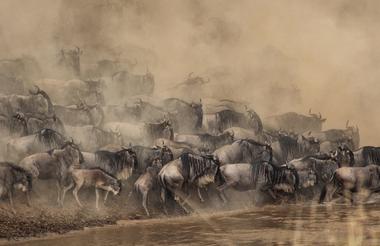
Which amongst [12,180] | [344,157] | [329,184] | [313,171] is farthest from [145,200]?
[344,157]

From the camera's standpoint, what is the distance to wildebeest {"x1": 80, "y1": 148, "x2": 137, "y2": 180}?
21594 mm

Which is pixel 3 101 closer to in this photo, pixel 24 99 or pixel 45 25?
pixel 24 99

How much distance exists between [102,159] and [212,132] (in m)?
8.20

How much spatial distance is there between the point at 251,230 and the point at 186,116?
1158cm

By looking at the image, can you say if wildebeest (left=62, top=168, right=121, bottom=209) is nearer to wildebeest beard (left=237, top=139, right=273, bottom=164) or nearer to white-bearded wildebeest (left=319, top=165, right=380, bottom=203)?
wildebeest beard (left=237, top=139, right=273, bottom=164)

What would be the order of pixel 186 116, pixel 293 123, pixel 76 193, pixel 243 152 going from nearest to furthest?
pixel 76 193
pixel 243 152
pixel 186 116
pixel 293 123

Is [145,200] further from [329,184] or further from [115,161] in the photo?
[329,184]

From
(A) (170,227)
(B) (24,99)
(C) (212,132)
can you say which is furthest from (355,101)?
(A) (170,227)

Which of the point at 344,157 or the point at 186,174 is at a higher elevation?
the point at 344,157

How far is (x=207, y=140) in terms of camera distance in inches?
1019

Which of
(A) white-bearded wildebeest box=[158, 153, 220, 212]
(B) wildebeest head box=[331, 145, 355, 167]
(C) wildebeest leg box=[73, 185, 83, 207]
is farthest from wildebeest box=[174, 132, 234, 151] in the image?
(C) wildebeest leg box=[73, 185, 83, 207]

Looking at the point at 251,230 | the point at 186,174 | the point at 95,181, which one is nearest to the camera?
the point at 251,230

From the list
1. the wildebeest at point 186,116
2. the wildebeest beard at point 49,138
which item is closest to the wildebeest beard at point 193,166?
the wildebeest beard at point 49,138

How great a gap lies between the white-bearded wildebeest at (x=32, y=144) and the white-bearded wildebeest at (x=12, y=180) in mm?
2353
